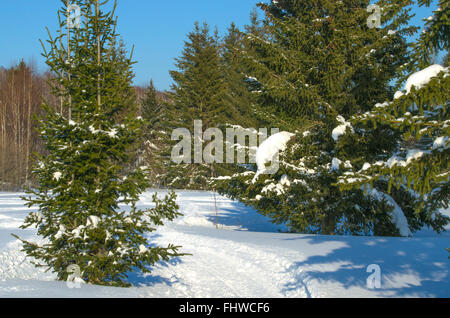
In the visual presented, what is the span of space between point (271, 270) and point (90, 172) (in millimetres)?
3980

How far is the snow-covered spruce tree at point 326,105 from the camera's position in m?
10.2

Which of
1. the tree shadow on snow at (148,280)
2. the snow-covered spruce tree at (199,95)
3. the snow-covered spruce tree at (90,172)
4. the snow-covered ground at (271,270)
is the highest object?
the snow-covered spruce tree at (199,95)

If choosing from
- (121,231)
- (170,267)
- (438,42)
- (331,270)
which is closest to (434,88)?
(438,42)

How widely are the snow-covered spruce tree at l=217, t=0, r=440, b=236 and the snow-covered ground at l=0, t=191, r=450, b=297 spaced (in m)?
1.19

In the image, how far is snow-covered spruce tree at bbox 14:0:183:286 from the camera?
20.7 ft

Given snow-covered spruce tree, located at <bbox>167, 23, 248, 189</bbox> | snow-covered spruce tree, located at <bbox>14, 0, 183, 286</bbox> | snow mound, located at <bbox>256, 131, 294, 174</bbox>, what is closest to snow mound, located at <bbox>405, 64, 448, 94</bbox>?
snow-covered spruce tree, located at <bbox>14, 0, 183, 286</bbox>

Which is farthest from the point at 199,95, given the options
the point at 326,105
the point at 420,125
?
the point at 420,125

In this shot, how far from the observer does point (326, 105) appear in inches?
422

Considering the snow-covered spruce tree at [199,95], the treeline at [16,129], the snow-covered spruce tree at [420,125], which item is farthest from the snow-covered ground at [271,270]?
the treeline at [16,129]

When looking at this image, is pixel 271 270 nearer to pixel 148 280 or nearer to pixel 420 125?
pixel 148 280

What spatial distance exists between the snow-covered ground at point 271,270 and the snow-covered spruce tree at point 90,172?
0.52m

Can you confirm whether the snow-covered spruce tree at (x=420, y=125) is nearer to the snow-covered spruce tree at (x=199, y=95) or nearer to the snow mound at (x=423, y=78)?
the snow mound at (x=423, y=78)

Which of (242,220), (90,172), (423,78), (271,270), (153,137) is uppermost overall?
(153,137)

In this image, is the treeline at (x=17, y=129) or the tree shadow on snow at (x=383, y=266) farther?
the treeline at (x=17, y=129)
